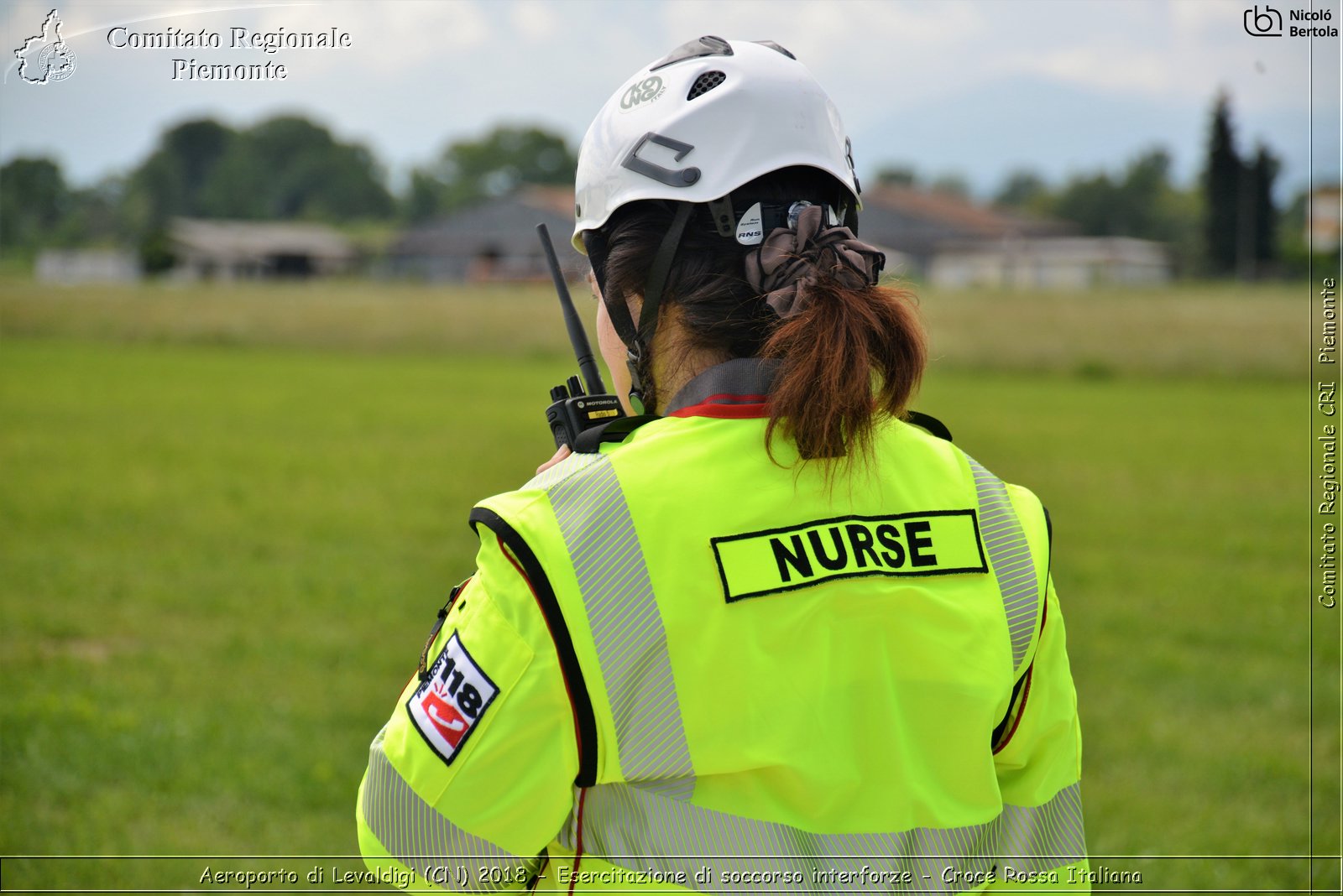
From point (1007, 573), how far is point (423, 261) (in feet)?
169

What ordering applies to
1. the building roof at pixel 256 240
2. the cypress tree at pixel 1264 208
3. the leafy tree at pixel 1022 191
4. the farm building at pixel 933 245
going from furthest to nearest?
the leafy tree at pixel 1022 191 < the building roof at pixel 256 240 < the farm building at pixel 933 245 < the cypress tree at pixel 1264 208

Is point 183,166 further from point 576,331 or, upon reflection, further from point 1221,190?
point 576,331

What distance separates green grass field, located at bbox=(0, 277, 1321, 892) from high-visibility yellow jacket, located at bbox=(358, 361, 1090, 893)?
736mm

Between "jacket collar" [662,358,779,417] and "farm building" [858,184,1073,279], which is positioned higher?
"farm building" [858,184,1073,279]

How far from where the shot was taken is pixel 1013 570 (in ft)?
6.16

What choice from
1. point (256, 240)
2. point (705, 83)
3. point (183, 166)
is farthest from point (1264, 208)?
point (256, 240)

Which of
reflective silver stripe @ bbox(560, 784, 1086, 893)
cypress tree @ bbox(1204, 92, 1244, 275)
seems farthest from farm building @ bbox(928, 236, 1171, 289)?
reflective silver stripe @ bbox(560, 784, 1086, 893)

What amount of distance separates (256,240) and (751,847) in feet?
182

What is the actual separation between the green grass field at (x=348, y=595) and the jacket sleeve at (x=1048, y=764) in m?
0.67

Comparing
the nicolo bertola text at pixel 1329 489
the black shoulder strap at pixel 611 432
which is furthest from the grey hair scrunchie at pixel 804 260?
the nicolo bertola text at pixel 1329 489

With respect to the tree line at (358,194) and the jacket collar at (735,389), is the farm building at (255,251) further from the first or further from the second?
the jacket collar at (735,389)

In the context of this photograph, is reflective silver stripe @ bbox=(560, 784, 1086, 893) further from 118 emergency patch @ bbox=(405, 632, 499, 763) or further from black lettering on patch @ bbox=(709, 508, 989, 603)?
black lettering on patch @ bbox=(709, 508, 989, 603)

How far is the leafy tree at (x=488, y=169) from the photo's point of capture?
57188 mm

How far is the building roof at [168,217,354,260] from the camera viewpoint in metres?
48.5
